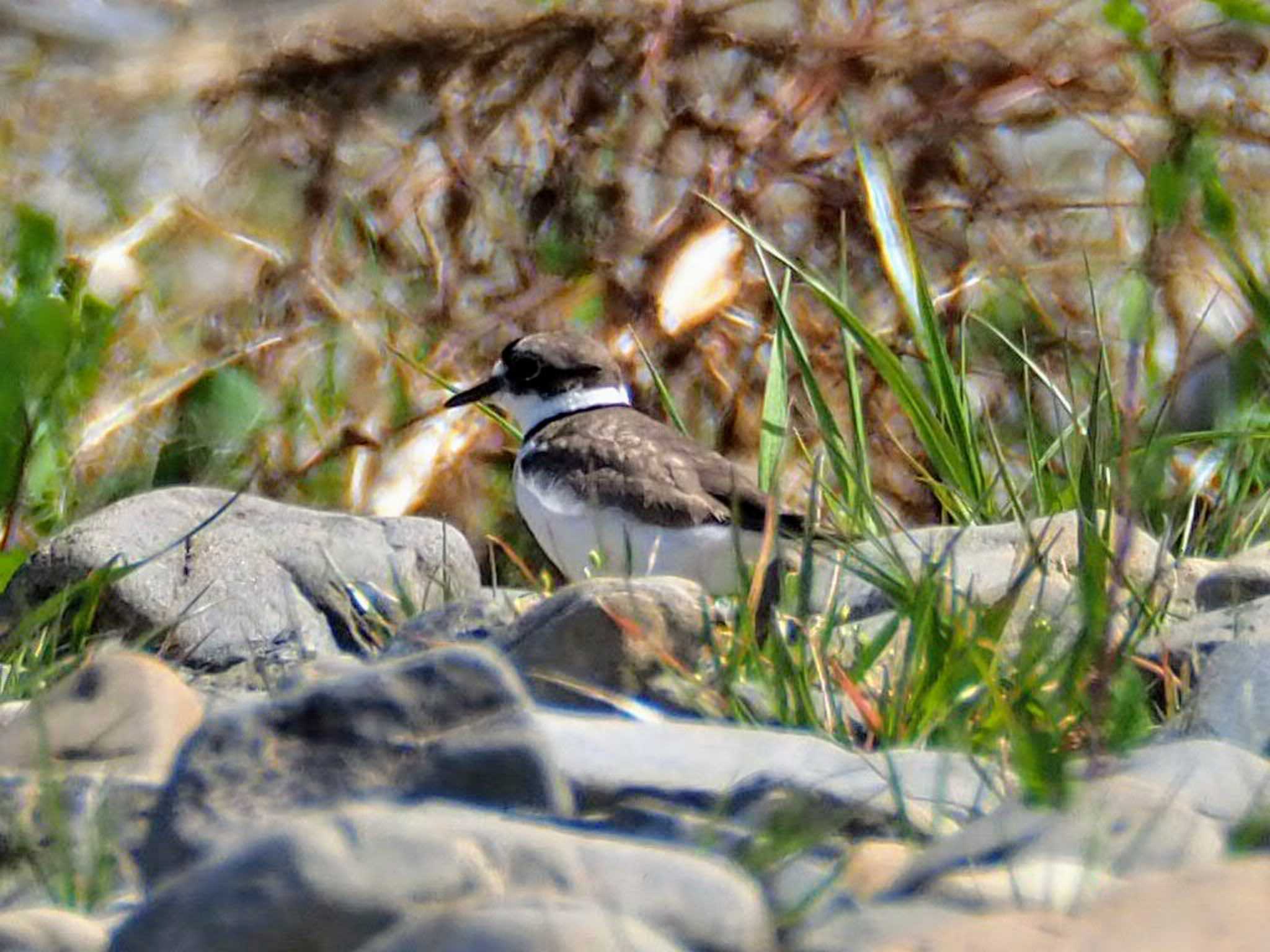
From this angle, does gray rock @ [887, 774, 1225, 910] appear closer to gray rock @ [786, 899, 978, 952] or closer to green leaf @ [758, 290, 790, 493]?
gray rock @ [786, 899, 978, 952]

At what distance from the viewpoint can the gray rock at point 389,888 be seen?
5.94 ft

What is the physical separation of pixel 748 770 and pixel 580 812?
0.21 m

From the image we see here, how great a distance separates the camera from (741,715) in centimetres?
283

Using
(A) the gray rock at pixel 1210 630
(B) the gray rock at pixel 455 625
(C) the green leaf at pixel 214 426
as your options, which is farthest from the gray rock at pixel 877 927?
(C) the green leaf at pixel 214 426

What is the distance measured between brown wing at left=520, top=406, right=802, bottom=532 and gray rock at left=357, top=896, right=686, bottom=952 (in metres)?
3.08

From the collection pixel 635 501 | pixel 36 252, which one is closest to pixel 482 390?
pixel 635 501

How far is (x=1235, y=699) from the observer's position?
2.79 metres

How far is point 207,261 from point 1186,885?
17.4ft

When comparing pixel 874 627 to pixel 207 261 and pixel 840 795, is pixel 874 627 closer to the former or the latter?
pixel 840 795

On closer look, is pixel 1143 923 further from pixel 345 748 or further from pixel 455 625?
pixel 455 625

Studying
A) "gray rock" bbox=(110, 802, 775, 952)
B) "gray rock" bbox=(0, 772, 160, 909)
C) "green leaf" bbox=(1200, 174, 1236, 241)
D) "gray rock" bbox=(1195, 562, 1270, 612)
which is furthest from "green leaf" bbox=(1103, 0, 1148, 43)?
"gray rock" bbox=(110, 802, 775, 952)

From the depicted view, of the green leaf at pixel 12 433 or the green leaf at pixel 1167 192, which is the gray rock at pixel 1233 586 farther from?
the green leaf at pixel 12 433

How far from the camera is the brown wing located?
4.98m

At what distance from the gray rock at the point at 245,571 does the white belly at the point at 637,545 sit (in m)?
0.43
